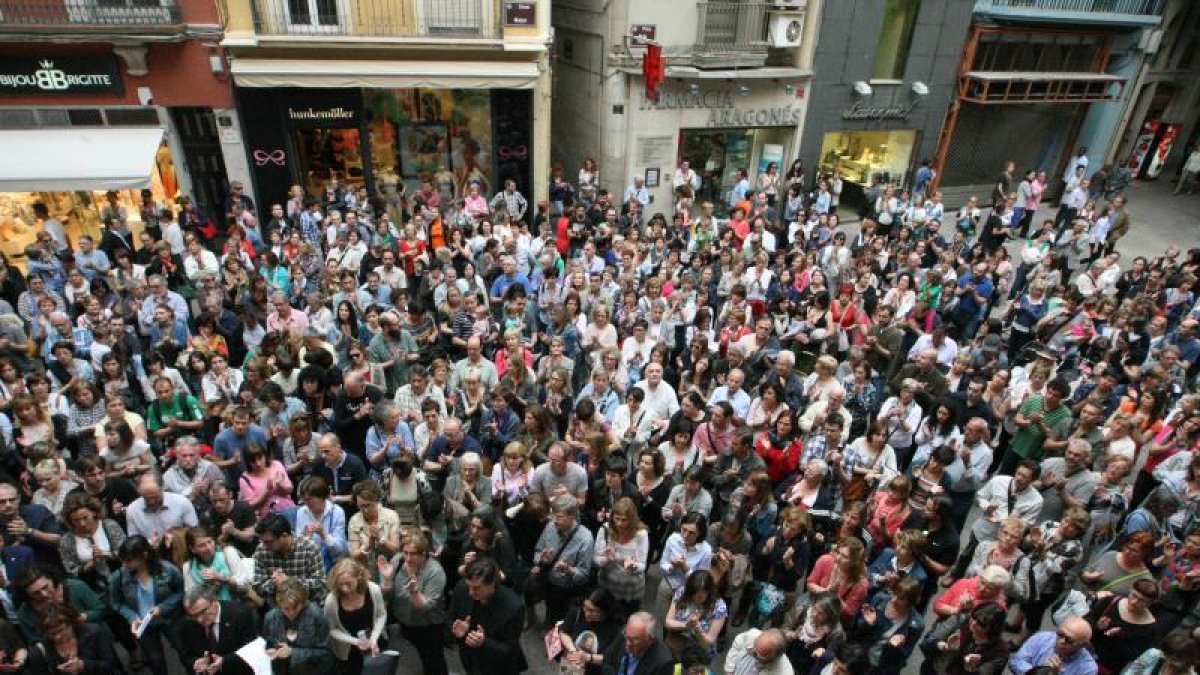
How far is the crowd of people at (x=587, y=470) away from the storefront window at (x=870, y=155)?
8.24m

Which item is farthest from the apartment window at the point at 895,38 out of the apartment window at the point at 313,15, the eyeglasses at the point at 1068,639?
the eyeglasses at the point at 1068,639

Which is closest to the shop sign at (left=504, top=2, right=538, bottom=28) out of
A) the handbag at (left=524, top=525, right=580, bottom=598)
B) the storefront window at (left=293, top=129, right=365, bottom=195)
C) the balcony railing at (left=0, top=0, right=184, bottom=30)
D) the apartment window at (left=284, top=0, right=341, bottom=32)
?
the apartment window at (left=284, top=0, right=341, bottom=32)

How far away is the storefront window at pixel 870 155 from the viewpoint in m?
17.8

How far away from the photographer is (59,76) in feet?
39.8

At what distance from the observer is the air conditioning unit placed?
1522cm

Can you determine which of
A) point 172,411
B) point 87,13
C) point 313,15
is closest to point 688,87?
point 313,15

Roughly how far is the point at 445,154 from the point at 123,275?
750 centimetres

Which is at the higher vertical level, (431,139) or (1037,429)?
(1037,429)

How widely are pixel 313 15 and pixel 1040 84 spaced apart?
17024mm

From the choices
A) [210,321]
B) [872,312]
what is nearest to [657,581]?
[872,312]

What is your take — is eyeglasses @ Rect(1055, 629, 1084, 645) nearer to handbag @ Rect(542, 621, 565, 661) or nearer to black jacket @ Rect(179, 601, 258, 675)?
handbag @ Rect(542, 621, 565, 661)

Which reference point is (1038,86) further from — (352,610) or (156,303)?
(352,610)

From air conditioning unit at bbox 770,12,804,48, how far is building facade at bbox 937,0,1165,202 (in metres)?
4.73

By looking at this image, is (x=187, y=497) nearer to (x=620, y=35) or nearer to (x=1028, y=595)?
(x=1028, y=595)
